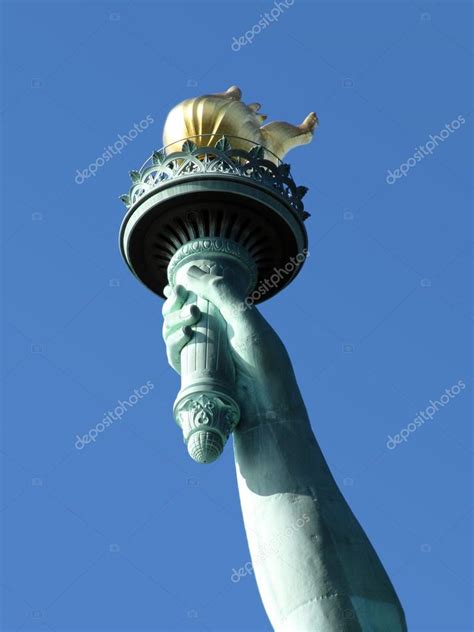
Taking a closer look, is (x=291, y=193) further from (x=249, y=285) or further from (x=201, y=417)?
(x=201, y=417)

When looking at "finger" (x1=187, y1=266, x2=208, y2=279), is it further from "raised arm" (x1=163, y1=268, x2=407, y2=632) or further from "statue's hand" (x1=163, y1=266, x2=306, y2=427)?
"raised arm" (x1=163, y1=268, x2=407, y2=632)

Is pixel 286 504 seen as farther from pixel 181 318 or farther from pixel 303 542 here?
pixel 181 318

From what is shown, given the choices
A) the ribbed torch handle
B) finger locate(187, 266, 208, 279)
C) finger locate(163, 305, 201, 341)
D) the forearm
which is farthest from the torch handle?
finger locate(187, 266, 208, 279)

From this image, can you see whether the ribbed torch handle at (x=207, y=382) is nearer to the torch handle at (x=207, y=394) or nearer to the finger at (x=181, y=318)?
the torch handle at (x=207, y=394)

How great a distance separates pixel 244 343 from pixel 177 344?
3.41 ft

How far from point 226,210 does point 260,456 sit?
4.62 meters

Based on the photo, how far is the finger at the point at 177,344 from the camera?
22234mm

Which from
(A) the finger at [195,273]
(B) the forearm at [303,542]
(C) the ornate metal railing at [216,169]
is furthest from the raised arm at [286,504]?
(C) the ornate metal railing at [216,169]

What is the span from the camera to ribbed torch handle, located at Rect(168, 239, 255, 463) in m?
20.9

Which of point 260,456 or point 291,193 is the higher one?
point 291,193

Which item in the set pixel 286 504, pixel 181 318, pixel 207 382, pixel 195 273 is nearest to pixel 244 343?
pixel 207 382

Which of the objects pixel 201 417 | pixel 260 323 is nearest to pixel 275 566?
pixel 201 417

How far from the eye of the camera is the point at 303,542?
19859 millimetres

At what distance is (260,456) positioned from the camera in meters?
21.1
